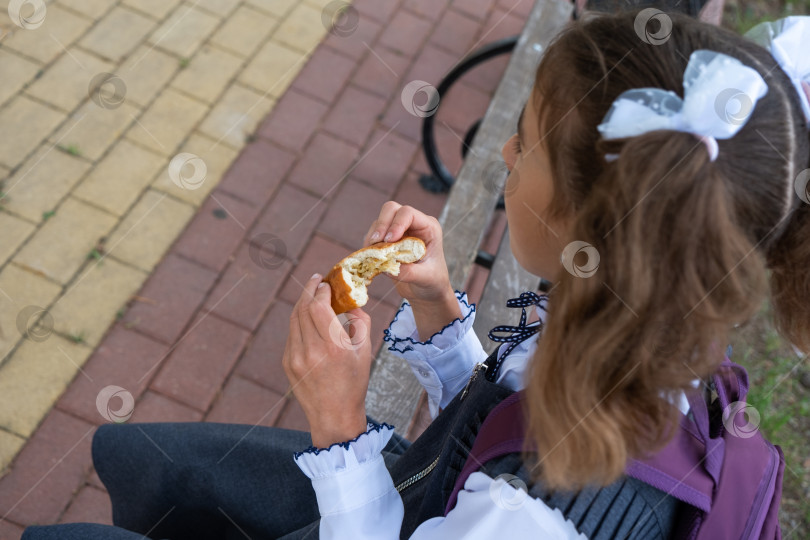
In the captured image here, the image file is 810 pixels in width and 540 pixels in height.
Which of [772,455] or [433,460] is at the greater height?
[772,455]

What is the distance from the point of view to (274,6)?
401 cm

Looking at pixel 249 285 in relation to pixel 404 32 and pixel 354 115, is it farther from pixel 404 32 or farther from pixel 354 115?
pixel 404 32

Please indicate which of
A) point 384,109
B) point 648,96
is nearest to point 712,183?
point 648,96

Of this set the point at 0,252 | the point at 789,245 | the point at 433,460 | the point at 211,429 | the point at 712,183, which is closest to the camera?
the point at 712,183

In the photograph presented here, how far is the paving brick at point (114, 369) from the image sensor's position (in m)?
2.53

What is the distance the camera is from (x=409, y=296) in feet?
5.66

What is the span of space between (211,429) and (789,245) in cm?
127

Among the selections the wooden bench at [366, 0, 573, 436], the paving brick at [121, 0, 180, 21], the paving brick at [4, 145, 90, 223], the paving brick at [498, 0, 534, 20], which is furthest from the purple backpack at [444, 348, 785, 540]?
the paving brick at [498, 0, 534, 20]

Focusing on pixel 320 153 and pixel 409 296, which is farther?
pixel 320 153

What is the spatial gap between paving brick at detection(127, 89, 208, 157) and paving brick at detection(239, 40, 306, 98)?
315mm

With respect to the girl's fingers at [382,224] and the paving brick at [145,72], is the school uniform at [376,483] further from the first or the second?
the paving brick at [145,72]

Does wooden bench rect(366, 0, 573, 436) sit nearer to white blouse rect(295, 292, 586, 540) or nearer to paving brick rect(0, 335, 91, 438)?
white blouse rect(295, 292, 586, 540)

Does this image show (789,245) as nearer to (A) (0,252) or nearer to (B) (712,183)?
(B) (712,183)

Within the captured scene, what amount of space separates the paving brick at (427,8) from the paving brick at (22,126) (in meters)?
2.03
